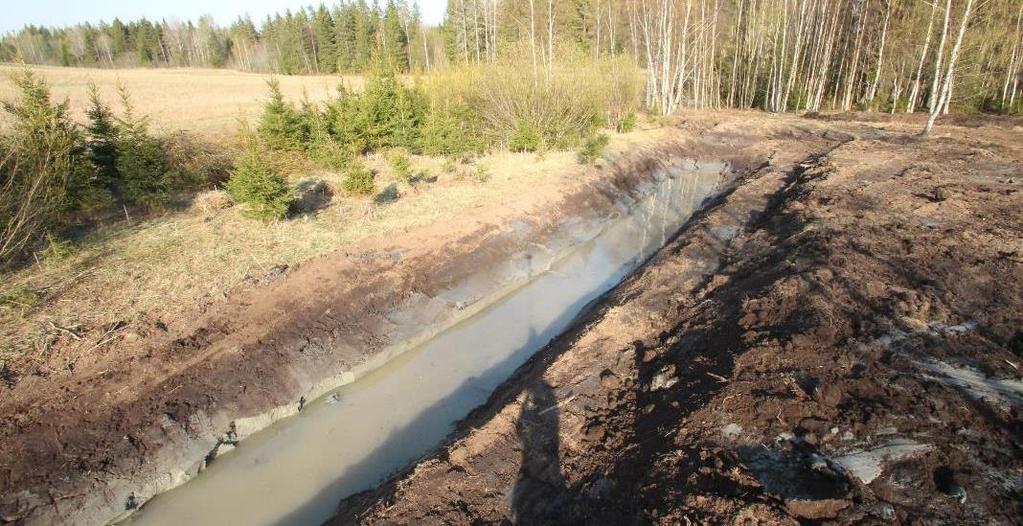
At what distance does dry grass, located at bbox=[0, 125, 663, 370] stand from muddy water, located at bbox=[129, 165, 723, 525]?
2764mm

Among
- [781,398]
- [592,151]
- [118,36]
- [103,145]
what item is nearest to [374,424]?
[781,398]

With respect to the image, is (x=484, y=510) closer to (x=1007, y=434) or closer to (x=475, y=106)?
(x=1007, y=434)

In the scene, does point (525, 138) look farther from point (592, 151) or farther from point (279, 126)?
point (279, 126)

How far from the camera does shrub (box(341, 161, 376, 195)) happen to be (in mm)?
12812

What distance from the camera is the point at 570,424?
5.76 m

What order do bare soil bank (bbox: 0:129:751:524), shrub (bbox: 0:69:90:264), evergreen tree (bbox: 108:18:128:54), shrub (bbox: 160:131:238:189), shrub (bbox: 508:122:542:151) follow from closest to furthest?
bare soil bank (bbox: 0:129:751:524) < shrub (bbox: 0:69:90:264) < shrub (bbox: 160:131:238:189) < shrub (bbox: 508:122:542:151) < evergreen tree (bbox: 108:18:128:54)

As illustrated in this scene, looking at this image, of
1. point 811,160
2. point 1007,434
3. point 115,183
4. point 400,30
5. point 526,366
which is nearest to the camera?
point 1007,434

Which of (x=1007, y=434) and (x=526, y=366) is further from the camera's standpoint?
(x=526, y=366)

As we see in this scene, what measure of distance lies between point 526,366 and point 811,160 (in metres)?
13.5

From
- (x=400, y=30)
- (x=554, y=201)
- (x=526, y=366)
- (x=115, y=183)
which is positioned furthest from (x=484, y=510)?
(x=400, y=30)

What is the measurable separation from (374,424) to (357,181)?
24.8 ft

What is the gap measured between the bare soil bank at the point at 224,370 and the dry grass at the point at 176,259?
0.46 m

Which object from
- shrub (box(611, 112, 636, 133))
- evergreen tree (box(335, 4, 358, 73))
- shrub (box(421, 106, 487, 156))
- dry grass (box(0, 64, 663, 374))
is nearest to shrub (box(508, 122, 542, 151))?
dry grass (box(0, 64, 663, 374))

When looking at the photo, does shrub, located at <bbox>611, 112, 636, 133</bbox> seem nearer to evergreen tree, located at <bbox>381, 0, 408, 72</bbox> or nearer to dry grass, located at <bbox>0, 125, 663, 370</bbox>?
dry grass, located at <bbox>0, 125, 663, 370</bbox>
